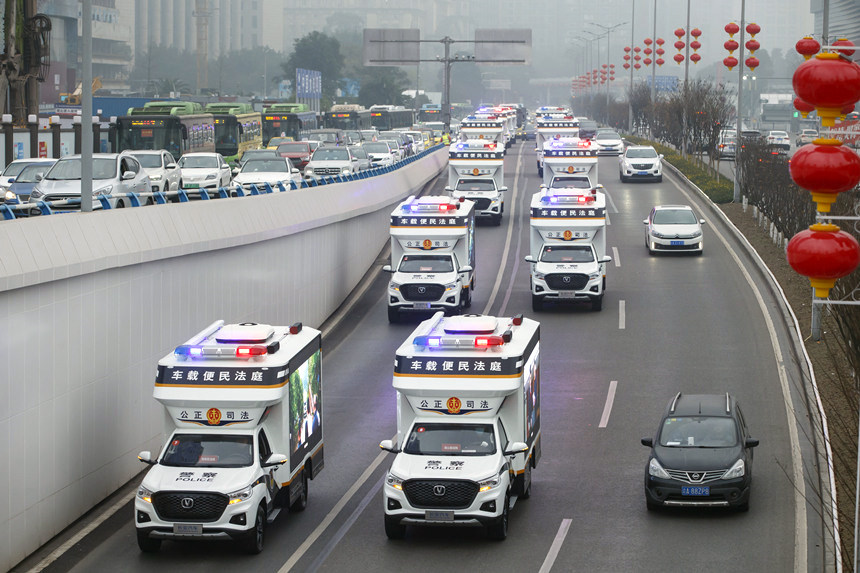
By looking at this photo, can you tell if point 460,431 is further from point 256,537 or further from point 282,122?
point 282,122

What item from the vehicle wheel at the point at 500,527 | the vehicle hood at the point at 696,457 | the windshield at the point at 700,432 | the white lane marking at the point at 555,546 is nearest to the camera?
the white lane marking at the point at 555,546

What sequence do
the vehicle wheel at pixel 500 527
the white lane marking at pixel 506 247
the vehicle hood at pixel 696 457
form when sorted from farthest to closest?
1. the white lane marking at pixel 506 247
2. the vehicle hood at pixel 696 457
3. the vehicle wheel at pixel 500 527

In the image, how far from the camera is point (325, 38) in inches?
6324

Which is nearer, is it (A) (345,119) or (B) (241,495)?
(B) (241,495)

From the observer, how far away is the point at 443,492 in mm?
18422

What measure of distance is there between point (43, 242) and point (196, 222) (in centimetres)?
722

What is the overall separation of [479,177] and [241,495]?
35498mm

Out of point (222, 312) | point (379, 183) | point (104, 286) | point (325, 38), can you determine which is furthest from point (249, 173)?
point (325, 38)

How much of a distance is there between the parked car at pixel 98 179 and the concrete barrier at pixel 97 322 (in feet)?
12.5

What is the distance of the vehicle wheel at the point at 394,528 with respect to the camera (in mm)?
18797

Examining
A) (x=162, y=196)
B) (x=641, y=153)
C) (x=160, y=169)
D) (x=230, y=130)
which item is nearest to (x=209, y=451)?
(x=162, y=196)

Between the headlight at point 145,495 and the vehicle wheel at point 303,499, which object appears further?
the vehicle wheel at point 303,499

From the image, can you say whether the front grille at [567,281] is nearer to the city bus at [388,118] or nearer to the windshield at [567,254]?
the windshield at [567,254]

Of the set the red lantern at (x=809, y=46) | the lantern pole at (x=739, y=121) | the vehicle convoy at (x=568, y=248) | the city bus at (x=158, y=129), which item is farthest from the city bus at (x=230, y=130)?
the red lantern at (x=809, y=46)
